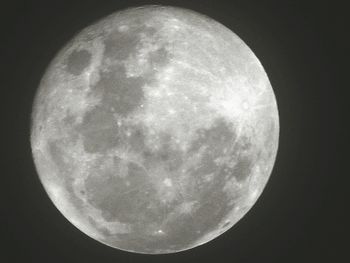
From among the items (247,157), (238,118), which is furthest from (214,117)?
(247,157)

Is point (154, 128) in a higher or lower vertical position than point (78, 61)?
lower

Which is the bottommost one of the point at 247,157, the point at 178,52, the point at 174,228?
the point at 174,228

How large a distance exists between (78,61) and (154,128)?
1130 mm

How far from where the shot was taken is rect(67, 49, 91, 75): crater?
5590 millimetres

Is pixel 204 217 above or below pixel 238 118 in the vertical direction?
below

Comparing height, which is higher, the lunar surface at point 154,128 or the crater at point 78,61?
the crater at point 78,61

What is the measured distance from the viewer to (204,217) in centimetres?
573

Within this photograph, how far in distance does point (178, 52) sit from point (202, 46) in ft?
0.93

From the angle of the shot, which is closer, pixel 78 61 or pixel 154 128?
pixel 154 128

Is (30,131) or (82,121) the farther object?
(30,131)

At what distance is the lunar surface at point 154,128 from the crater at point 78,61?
1 centimetres

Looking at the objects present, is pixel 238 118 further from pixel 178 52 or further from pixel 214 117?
pixel 178 52

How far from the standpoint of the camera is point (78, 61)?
565 centimetres

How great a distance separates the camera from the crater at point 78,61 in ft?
18.3
